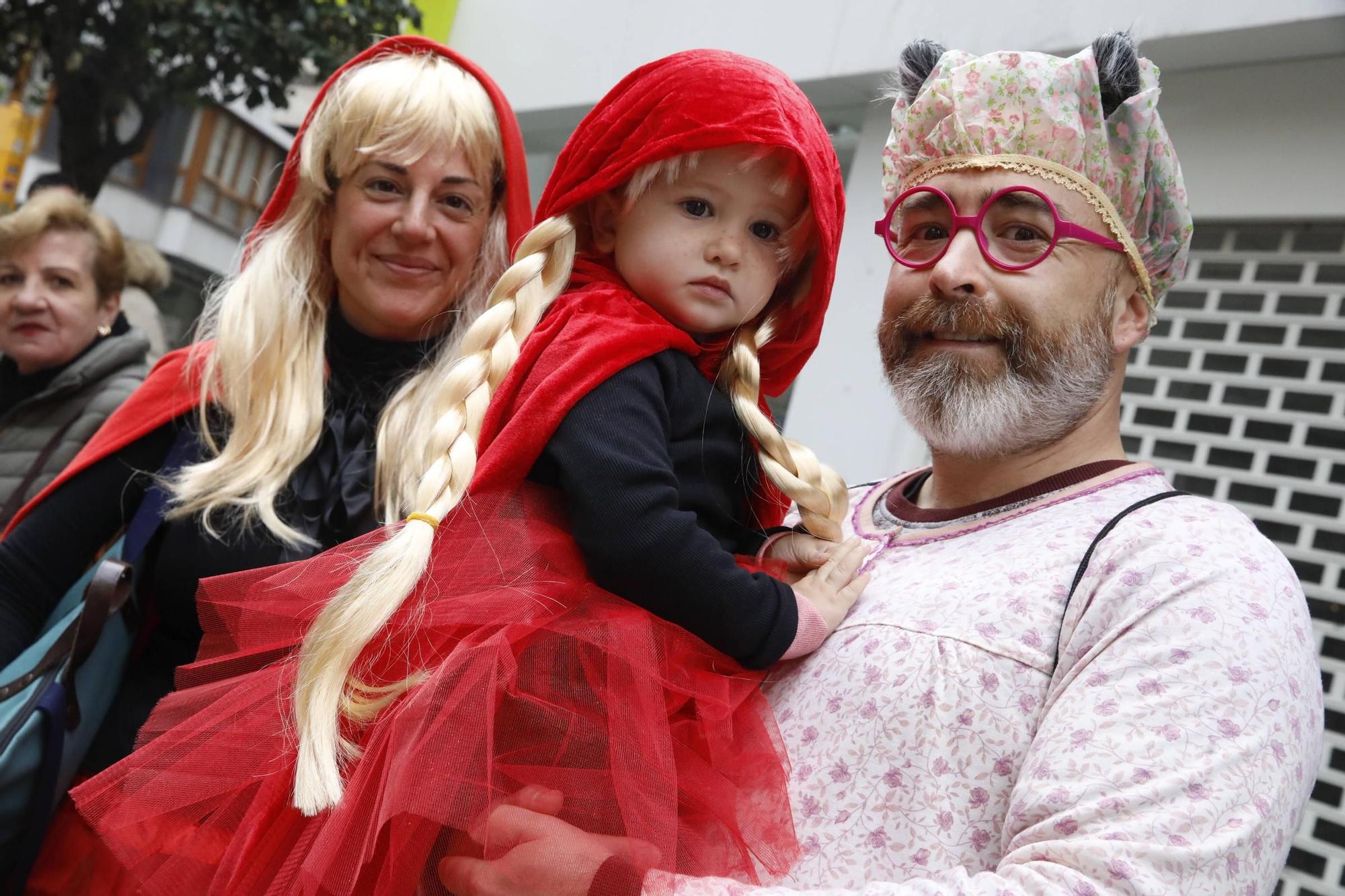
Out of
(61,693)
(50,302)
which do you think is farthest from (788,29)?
(61,693)

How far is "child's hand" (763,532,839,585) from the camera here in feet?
6.38

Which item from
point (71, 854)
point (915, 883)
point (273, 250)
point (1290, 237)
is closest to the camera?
point (915, 883)

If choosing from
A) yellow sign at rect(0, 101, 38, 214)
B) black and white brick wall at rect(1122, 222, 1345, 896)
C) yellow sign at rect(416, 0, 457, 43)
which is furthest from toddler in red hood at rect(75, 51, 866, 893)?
yellow sign at rect(0, 101, 38, 214)

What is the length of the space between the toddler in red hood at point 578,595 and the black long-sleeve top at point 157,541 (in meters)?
0.47

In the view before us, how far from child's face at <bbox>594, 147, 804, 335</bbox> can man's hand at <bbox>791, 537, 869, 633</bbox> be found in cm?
49

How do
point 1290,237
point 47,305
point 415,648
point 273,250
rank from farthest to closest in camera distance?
point 1290,237 < point 47,305 < point 273,250 < point 415,648

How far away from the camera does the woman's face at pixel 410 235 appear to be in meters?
2.43

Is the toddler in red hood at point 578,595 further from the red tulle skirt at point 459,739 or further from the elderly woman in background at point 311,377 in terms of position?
the elderly woman in background at point 311,377

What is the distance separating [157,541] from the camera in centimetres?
231

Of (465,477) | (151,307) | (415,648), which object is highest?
(465,477)

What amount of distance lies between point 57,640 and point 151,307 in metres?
3.48

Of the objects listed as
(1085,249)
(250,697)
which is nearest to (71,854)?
(250,697)

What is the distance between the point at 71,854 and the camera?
2.17 m

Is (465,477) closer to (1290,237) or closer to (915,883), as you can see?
(915,883)
